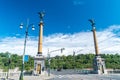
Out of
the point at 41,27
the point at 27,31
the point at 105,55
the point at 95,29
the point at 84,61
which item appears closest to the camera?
the point at 27,31

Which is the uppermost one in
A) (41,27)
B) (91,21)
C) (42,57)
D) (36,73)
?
(91,21)

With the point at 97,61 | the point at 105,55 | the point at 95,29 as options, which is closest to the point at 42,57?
the point at 97,61

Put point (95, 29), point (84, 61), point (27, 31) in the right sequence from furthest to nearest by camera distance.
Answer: point (84, 61)
point (95, 29)
point (27, 31)

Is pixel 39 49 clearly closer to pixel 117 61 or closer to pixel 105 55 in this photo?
pixel 117 61

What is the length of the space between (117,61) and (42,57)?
85.1 meters

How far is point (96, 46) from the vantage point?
5316 centimetres

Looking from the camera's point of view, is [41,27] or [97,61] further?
[97,61]

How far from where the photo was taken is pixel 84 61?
125750mm

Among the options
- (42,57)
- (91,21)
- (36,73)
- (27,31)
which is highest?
(91,21)

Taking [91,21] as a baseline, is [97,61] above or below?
below

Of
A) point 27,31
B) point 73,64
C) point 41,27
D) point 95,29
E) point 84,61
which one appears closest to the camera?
point 27,31

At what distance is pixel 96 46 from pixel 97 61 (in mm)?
4865

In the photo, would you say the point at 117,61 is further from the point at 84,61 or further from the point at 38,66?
the point at 38,66

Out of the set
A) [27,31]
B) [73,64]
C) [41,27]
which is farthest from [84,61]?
[27,31]
